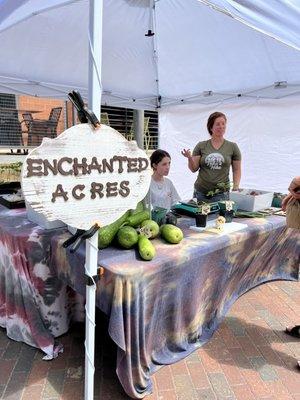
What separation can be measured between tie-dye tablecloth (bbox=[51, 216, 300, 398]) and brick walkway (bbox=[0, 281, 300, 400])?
15 cm

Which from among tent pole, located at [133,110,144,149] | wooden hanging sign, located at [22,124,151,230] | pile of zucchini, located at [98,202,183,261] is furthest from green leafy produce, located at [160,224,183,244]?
tent pole, located at [133,110,144,149]

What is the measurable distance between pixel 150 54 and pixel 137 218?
10.5 ft

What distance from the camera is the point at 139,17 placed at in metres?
3.71

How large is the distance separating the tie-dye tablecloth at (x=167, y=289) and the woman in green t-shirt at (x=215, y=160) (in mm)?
925

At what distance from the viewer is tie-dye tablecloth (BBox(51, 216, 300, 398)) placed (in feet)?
5.63

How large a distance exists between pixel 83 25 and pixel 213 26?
1472mm

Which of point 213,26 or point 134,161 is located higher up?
point 213,26

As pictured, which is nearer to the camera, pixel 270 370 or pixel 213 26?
pixel 270 370

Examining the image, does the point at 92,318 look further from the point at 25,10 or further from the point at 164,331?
the point at 25,10

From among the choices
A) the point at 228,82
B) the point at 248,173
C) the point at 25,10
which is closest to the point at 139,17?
the point at 228,82

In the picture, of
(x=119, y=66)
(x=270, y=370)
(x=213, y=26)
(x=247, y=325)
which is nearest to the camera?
(x=270, y=370)

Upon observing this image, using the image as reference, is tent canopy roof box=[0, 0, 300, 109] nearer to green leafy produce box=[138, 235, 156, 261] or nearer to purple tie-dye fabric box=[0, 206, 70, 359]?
purple tie-dye fabric box=[0, 206, 70, 359]

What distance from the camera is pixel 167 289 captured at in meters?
1.90

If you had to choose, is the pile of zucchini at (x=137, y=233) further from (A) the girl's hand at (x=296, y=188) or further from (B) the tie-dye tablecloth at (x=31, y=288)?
(A) the girl's hand at (x=296, y=188)
